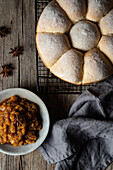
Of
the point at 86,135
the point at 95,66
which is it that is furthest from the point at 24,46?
the point at 86,135

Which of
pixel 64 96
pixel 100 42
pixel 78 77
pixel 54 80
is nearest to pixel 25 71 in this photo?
pixel 54 80

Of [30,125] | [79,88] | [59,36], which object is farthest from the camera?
[79,88]

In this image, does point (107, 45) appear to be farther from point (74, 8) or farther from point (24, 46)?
point (24, 46)

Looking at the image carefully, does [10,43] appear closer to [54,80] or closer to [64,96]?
[54,80]

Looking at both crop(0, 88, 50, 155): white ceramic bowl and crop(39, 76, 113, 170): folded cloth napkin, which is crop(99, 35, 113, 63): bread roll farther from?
crop(0, 88, 50, 155): white ceramic bowl

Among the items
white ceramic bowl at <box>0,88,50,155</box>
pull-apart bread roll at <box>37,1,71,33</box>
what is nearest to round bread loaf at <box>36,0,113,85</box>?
pull-apart bread roll at <box>37,1,71,33</box>
